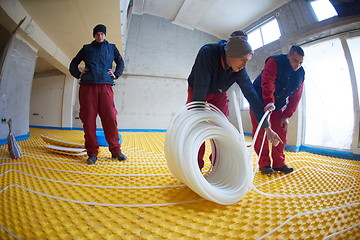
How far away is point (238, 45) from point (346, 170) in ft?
7.89

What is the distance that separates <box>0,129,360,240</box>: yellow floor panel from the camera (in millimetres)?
819

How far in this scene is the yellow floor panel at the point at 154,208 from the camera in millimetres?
819

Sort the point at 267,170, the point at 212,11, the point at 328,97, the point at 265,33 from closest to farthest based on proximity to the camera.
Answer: the point at 267,170, the point at 328,97, the point at 265,33, the point at 212,11

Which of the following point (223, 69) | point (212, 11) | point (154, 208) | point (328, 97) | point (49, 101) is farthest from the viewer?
point (49, 101)

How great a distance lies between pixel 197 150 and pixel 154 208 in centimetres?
48

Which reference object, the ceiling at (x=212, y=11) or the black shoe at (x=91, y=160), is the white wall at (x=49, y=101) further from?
the black shoe at (x=91, y=160)

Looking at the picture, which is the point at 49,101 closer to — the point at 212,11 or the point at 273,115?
the point at 212,11

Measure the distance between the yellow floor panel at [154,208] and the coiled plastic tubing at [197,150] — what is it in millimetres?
118

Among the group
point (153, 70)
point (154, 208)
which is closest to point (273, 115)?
point (154, 208)

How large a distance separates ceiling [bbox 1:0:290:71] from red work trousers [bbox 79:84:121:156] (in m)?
1.91

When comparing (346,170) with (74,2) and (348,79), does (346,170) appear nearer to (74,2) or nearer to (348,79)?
(348,79)

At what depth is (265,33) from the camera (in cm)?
600

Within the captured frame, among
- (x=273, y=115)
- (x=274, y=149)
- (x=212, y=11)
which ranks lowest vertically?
(x=274, y=149)

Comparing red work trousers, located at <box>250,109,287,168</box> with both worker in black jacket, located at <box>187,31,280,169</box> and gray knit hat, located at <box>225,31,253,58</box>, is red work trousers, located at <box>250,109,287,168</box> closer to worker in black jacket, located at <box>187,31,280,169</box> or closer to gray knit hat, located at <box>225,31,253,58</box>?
worker in black jacket, located at <box>187,31,280,169</box>
